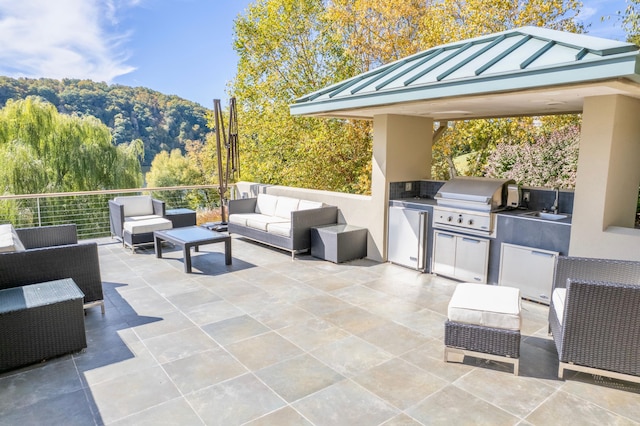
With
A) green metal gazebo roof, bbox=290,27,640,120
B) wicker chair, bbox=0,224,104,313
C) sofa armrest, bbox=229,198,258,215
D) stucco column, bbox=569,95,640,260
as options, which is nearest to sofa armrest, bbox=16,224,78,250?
wicker chair, bbox=0,224,104,313

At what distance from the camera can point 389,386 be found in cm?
304

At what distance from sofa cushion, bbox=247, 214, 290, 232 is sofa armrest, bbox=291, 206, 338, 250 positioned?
2.21ft

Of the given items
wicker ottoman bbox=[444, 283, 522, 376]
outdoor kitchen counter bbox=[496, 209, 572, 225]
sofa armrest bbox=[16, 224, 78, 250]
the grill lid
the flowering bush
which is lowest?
Result: wicker ottoman bbox=[444, 283, 522, 376]

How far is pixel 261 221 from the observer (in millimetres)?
7324

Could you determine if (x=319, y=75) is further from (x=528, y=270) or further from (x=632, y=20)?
(x=528, y=270)

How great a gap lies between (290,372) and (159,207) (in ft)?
17.7

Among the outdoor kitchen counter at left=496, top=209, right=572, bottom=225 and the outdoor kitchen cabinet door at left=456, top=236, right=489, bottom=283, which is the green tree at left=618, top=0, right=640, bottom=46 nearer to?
the outdoor kitchen counter at left=496, top=209, right=572, bottom=225

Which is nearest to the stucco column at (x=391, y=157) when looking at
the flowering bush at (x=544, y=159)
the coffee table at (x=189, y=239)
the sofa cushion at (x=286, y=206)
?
the sofa cushion at (x=286, y=206)

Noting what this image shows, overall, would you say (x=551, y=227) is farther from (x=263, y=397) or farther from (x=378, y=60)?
(x=378, y=60)

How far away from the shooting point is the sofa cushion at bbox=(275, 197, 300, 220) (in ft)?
Answer: 24.8

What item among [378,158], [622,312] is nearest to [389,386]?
[622,312]

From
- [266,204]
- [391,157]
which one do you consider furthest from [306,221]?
[391,157]

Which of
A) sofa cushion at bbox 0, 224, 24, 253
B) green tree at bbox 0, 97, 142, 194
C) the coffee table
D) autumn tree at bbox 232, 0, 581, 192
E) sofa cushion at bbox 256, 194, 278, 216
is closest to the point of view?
sofa cushion at bbox 0, 224, 24, 253

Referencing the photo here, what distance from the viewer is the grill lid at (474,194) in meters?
5.12
